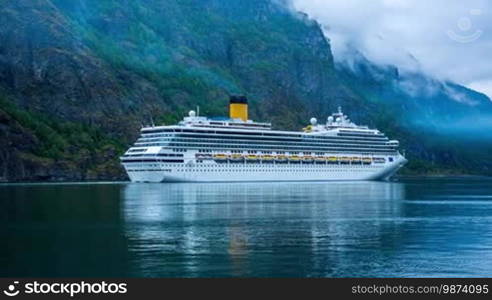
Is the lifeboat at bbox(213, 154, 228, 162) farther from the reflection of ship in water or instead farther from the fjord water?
the fjord water

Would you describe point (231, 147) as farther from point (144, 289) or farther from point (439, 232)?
point (144, 289)

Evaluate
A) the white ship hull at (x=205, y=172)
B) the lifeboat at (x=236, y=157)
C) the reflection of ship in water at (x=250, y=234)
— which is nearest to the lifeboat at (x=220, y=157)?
the white ship hull at (x=205, y=172)

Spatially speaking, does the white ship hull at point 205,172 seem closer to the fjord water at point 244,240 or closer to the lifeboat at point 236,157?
the lifeboat at point 236,157

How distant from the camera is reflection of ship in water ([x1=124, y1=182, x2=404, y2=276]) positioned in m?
47.1

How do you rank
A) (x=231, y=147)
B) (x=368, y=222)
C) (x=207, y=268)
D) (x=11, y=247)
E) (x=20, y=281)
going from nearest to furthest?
(x=20, y=281) → (x=207, y=268) → (x=11, y=247) → (x=368, y=222) → (x=231, y=147)

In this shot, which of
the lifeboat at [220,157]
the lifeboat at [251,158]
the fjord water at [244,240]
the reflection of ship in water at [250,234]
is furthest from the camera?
the lifeboat at [251,158]

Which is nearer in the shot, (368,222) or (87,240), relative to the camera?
(87,240)

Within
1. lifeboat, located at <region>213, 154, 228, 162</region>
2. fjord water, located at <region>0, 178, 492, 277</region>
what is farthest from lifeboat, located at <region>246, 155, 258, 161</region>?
fjord water, located at <region>0, 178, 492, 277</region>

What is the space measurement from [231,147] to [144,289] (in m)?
158

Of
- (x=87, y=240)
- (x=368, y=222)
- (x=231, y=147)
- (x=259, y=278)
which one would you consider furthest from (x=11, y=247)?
(x=231, y=147)

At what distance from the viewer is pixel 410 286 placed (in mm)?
38688

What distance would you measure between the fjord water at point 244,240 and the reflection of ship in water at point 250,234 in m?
0.07

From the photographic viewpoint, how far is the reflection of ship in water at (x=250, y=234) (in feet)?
155

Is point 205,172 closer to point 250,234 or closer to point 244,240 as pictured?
point 250,234
